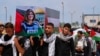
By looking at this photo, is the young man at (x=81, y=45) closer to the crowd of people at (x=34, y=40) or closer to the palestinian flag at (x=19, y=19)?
the crowd of people at (x=34, y=40)

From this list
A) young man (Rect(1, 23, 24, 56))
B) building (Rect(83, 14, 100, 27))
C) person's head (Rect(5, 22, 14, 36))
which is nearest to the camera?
person's head (Rect(5, 22, 14, 36))

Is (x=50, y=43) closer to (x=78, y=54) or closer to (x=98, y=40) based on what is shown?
(x=78, y=54)

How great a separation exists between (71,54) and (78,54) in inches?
78.7

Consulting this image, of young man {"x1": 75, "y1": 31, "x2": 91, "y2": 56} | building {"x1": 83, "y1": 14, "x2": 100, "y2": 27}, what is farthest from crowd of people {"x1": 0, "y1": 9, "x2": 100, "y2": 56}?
building {"x1": 83, "y1": 14, "x2": 100, "y2": 27}

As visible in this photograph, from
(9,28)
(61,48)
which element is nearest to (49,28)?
(61,48)

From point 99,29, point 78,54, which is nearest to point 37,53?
point 78,54

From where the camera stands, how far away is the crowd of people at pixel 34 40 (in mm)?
10086

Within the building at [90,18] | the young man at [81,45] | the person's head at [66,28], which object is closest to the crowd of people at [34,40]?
the person's head at [66,28]

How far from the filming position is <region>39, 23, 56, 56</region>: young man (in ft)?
34.8

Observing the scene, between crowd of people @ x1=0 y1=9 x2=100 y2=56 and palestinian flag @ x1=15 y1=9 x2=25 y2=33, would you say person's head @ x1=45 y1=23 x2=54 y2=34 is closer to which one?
crowd of people @ x1=0 y1=9 x2=100 y2=56

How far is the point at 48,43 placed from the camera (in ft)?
35.3

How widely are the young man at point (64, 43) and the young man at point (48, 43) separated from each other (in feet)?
1.07

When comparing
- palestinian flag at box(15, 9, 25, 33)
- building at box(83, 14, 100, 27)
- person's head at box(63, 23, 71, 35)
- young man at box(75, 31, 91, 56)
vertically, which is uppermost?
building at box(83, 14, 100, 27)

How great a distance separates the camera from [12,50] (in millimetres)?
10133
